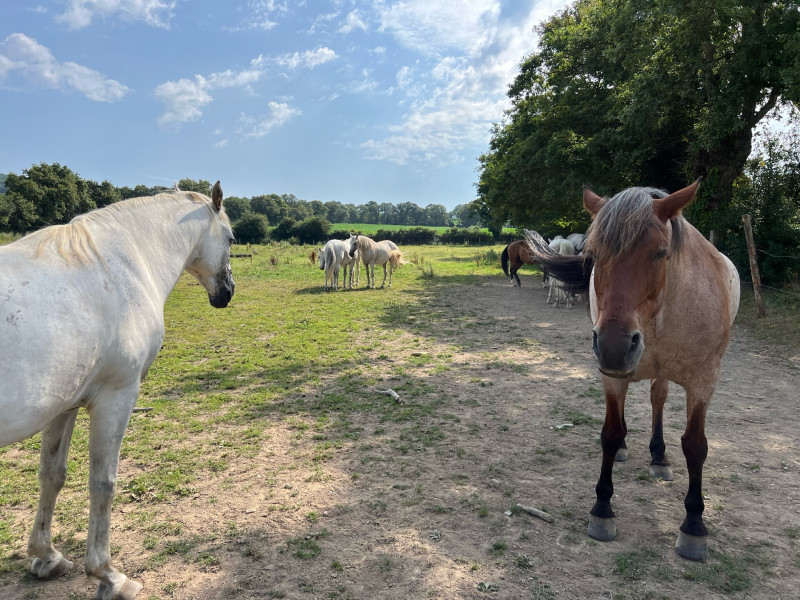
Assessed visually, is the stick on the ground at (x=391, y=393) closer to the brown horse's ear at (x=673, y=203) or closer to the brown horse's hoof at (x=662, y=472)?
the brown horse's hoof at (x=662, y=472)

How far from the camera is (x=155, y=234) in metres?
2.83

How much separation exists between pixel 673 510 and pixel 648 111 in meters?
12.0

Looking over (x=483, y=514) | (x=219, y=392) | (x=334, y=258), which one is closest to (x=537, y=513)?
(x=483, y=514)

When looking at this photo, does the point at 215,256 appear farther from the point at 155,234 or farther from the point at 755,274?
the point at 755,274

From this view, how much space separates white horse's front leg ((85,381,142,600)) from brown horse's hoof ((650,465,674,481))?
392cm

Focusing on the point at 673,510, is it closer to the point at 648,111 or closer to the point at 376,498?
the point at 376,498

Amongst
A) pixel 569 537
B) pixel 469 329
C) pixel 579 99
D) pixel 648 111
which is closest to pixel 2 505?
pixel 569 537

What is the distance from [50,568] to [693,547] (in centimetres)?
394

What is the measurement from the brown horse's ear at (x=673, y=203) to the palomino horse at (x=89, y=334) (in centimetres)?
304

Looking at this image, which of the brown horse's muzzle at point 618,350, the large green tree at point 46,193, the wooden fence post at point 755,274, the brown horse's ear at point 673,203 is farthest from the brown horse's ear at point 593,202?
the large green tree at point 46,193

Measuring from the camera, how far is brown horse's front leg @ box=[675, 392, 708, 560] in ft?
8.92

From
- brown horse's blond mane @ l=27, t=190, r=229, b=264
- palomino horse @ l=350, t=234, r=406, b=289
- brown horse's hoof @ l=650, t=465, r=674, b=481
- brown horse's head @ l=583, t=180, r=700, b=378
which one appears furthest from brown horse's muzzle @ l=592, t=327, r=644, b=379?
palomino horse @ l=350, t=234, r=406, b=289

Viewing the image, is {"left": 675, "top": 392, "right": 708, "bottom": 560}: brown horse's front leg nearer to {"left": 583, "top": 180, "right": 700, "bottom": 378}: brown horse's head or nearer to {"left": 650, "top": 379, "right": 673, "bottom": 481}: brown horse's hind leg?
{"left": 650, "top": 379, "right": 673, "bottom": 481}: brown horse's hind leg

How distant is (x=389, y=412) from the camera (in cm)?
516
